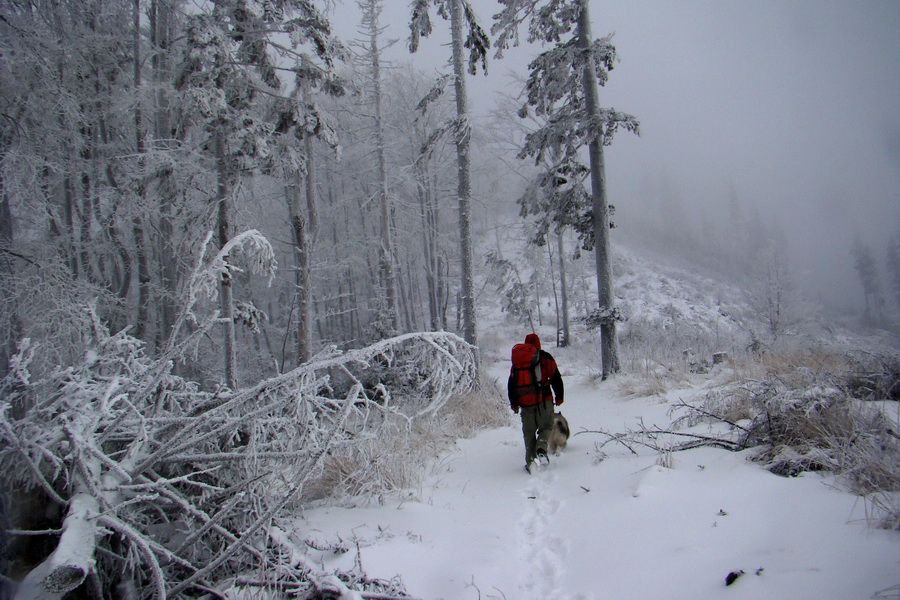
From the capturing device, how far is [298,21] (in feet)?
29.3

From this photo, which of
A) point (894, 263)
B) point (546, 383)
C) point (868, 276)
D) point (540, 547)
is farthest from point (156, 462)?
point (868, 276)

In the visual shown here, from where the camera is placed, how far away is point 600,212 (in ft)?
31.8

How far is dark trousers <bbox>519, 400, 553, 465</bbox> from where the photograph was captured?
5008 mm

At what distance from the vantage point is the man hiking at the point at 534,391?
5074 mm

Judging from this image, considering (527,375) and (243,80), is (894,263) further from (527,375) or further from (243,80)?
(243,80)

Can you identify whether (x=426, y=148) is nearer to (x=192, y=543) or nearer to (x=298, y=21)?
(x=298, y=21)

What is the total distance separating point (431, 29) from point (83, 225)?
10709mm

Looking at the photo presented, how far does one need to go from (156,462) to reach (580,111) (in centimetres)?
1036

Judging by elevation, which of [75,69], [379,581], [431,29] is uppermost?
[431,29]

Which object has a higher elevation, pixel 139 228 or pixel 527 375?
pixel 139 228

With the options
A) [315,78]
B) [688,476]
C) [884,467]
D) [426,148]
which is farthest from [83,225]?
[884,467]

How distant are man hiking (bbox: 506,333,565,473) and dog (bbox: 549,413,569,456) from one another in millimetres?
160

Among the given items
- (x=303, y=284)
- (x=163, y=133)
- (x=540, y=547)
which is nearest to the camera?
(x=540, y=547)

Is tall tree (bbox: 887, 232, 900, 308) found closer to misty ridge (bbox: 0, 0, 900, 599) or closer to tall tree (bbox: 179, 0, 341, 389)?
misty ridge (bbox: 0, 0, 900, 599)
